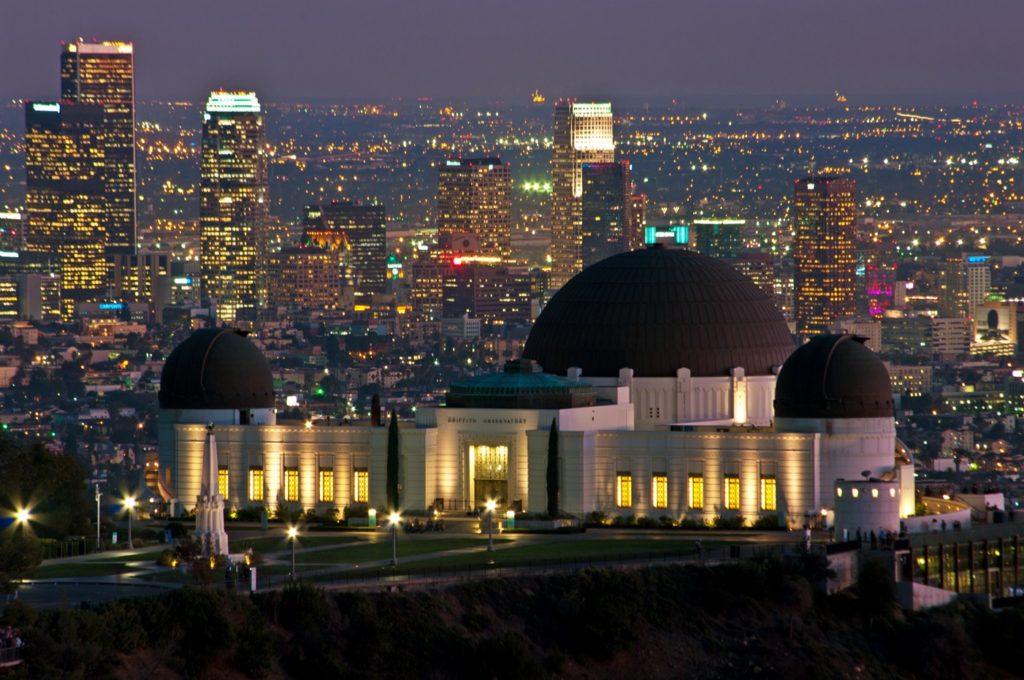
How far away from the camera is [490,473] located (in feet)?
411

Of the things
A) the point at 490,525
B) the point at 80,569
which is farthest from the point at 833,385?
the point at 80,569

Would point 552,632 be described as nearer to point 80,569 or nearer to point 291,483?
point 80,569

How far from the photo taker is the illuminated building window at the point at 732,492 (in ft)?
396

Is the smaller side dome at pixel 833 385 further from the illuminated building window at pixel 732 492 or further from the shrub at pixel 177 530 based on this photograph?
the shrub at pixel 177 530

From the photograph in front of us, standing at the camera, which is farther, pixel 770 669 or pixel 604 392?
pixel 604 392

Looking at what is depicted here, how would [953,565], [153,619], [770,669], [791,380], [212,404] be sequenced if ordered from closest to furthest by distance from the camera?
[153,619]
[770,669]
[953,565]
[791,380]
[212,404]

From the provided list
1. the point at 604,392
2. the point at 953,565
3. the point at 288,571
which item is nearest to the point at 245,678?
the point at 288,571

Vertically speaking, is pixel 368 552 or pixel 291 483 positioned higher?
pixel 291 483

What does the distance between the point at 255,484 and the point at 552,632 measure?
3222 centimetres

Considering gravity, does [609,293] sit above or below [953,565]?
above

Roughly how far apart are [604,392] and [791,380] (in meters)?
10.2

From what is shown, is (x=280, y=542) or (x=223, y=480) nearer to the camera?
(x=280, y=542)

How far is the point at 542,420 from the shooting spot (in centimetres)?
12400

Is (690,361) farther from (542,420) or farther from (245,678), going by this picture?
(245,678)
